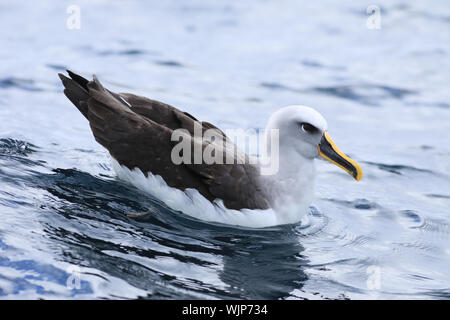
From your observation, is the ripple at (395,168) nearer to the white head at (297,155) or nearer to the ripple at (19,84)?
the white head at (297,155)

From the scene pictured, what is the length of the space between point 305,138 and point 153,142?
5.67 ft

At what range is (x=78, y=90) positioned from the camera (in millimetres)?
8977

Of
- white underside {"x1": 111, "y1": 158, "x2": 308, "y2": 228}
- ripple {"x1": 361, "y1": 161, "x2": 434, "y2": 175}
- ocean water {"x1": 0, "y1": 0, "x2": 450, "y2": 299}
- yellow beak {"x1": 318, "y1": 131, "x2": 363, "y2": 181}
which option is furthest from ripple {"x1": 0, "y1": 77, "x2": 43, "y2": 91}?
yellow beak {"x1": 318, "y1": 131, "x2": 363, "y2": 181}

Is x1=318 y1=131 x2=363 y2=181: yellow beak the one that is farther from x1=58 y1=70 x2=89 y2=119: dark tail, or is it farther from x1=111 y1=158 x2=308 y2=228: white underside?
x1=58 y1=70 x2=89 y2=119: dark tail

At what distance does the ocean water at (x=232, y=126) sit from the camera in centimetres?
719

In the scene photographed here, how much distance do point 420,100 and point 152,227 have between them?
333 inches

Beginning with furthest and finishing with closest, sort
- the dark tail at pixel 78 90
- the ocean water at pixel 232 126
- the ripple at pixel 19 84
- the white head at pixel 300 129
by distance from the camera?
the ripple at pixel 19 84 → the dark tail at pixel 78 90 → the white head at pixel 300 129 → the ocean water at pixel 232 126

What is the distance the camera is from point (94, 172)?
951cm

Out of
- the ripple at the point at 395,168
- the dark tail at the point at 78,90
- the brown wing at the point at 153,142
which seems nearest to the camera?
the brown wing at the point at 153,142

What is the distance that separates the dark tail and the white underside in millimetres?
1038

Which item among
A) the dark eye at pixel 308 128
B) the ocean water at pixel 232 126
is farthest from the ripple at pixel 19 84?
the dark eye at pixel 308 128

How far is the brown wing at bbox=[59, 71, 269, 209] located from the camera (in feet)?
26.7

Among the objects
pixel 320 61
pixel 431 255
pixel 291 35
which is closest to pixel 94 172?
pixel 431 255

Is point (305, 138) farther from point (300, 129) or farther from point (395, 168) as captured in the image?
point (395, 168)
